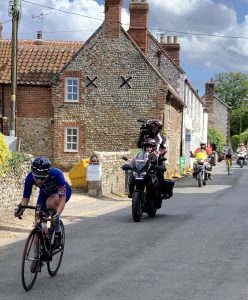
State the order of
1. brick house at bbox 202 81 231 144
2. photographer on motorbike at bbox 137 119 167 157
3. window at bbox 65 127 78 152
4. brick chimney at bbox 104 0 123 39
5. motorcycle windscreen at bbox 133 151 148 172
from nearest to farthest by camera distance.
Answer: motorcycle windscreen at bbox 133 151 148 172, photographer on motorbike at bbox 137 119 167 157, brick chimney at bbox 104 0 123 39, window at bbox 65 127 78 152, brick house at bbox 202 81 231 144

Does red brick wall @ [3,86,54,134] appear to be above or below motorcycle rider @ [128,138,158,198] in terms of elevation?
above

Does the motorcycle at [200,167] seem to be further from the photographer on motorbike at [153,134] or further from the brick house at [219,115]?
the brick house at [219,115]

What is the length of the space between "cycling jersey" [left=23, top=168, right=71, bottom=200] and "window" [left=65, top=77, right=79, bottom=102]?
2689 centimetres

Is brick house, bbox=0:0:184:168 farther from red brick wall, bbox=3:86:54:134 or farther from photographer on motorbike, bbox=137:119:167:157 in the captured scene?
photographer on motorbike, bbox=137:119:167:157

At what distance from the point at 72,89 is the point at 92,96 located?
127 centimetres

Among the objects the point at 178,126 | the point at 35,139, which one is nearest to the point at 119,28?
the point at 35,139

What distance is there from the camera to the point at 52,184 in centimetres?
735

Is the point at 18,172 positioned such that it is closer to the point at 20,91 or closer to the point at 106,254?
the point at 106,254

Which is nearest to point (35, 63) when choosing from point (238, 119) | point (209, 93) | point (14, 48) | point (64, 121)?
point (64, 121)

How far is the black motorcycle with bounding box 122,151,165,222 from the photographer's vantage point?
496 inches

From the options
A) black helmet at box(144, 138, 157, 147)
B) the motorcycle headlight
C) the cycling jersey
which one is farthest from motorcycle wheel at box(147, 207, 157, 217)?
the cycling jersey

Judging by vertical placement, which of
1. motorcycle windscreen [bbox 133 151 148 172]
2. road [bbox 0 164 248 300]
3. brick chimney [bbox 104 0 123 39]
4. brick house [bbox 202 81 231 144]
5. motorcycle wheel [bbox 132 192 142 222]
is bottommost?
road [bbox 0 164 248 300]

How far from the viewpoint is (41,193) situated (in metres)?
7.50

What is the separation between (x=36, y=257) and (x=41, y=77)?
92.4 ft
